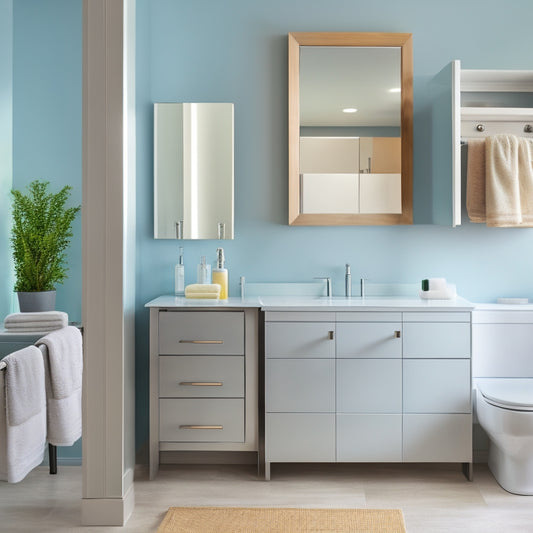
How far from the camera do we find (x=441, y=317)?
9.66 feet

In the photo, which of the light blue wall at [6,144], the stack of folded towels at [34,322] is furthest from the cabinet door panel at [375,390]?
the light blue wall at [6,144]

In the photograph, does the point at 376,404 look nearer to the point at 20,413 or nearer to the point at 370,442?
the point at 370,442

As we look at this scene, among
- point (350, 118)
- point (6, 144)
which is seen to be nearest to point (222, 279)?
point (350, 118)

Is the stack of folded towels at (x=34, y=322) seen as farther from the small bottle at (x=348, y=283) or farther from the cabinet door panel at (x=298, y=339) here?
the small bottle at (x=348, y=283)

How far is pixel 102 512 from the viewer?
2.56 meters

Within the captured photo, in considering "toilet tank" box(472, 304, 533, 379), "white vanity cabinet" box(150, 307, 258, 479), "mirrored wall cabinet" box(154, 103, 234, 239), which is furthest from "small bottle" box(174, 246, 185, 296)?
"toilet tank" box(472, 304, 533, 379)

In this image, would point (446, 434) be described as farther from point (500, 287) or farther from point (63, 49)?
point (63, 49)

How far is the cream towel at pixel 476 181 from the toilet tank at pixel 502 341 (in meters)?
0.47

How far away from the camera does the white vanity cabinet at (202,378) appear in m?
3.00

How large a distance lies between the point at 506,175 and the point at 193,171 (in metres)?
1.53

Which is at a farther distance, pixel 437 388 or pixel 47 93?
pixel 47 93

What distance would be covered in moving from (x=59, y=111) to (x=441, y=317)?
2103 millimetres

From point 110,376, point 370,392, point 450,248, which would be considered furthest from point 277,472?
point 450,248

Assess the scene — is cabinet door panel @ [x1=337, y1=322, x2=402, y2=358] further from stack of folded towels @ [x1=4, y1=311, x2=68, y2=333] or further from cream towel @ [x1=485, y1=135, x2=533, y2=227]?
stack of folded towels @ [x1=4, y1=311, x2=68, y2=333]
